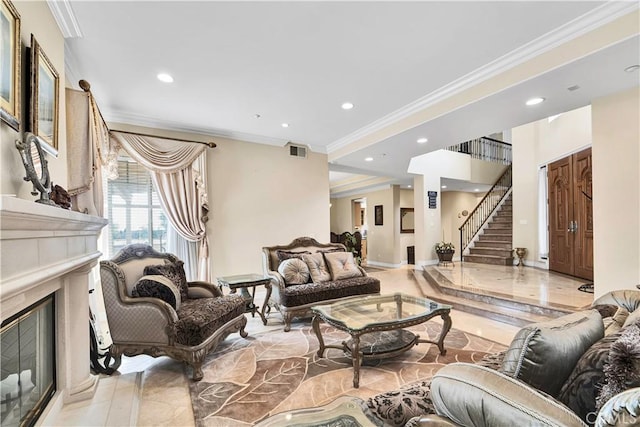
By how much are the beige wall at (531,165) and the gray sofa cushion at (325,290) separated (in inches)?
205

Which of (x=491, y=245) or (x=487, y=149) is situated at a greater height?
(x=487, y=149)

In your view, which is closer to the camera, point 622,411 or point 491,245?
point 622,411

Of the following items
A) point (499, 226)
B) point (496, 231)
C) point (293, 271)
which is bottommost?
point (293, 271)

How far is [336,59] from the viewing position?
2873 millimetres

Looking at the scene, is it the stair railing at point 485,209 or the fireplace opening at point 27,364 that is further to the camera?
the stair railing at point 485,209

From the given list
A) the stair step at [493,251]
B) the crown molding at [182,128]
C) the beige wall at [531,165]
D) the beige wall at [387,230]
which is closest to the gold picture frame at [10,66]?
the crown molding at [182,128]

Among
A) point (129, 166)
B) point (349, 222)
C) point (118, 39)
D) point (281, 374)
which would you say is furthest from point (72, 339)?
point (349, 222)

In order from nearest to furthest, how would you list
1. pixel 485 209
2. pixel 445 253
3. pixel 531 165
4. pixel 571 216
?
1. pixel 571 216
2. pixel 531 165
3. pixel 445 253
4. pixel 485 209

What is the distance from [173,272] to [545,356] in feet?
10.1

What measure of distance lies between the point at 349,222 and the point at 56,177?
9.05 metres

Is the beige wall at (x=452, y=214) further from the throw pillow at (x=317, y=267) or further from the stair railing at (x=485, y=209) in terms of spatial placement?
the throw pillow at (x=317, y=267)

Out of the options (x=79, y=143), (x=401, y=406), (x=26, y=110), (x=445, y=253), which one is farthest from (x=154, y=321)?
(x=445, y=253)

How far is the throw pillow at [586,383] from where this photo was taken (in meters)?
0.97

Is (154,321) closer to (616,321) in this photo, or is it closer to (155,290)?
(155,290)
